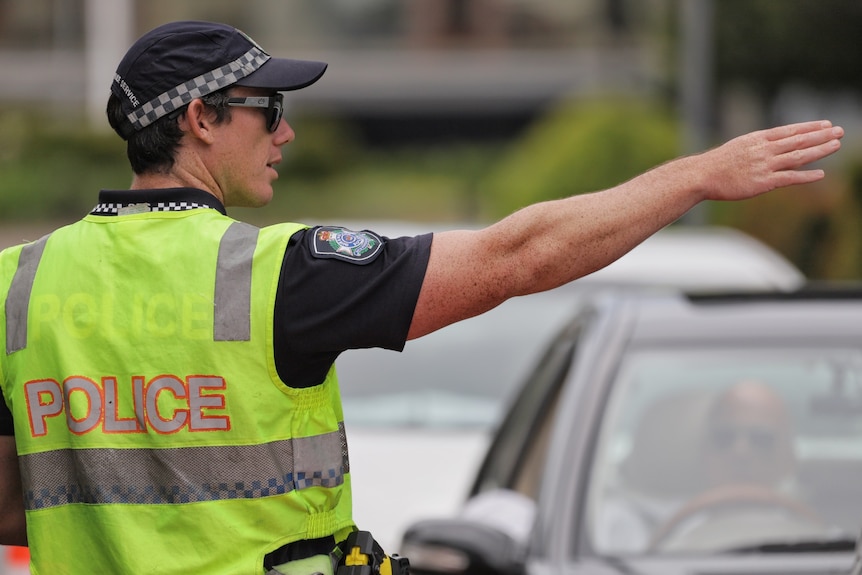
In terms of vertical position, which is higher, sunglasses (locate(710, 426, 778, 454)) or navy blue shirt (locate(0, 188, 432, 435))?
navy blue shirt (locate(0, 188, 432, 435))

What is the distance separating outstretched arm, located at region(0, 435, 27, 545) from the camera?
2961 millimetres

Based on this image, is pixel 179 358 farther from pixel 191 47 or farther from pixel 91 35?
pixel 91 35

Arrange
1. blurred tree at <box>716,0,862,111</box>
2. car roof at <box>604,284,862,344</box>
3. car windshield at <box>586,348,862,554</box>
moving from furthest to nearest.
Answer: blurred tree at <box>716,0,862,111</box>
car roof at <box>604,284,862,344</box>
car windshield at <box>586,348,862,554</box>

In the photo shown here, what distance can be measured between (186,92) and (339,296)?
1.58 feet

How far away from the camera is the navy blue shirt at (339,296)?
267cm

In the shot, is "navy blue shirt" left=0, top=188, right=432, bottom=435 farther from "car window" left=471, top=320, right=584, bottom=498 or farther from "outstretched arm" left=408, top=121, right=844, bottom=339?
"car window" left=471, top=320, right=584, bottom=498

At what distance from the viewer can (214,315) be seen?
2695 mm

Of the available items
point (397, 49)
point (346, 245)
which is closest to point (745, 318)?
point (346, 245)

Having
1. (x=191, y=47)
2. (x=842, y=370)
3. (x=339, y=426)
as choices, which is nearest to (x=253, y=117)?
(x=191, y=47)

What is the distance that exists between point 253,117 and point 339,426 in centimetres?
58

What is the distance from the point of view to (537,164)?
22578 mm

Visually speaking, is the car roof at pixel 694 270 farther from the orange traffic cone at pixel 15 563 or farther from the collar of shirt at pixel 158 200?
the collar of shirt at pixel 158 200

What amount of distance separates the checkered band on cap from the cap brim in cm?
2

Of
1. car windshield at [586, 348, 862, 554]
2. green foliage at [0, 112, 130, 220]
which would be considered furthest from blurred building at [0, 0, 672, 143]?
car windshield at [586, 348, 862, 554]
